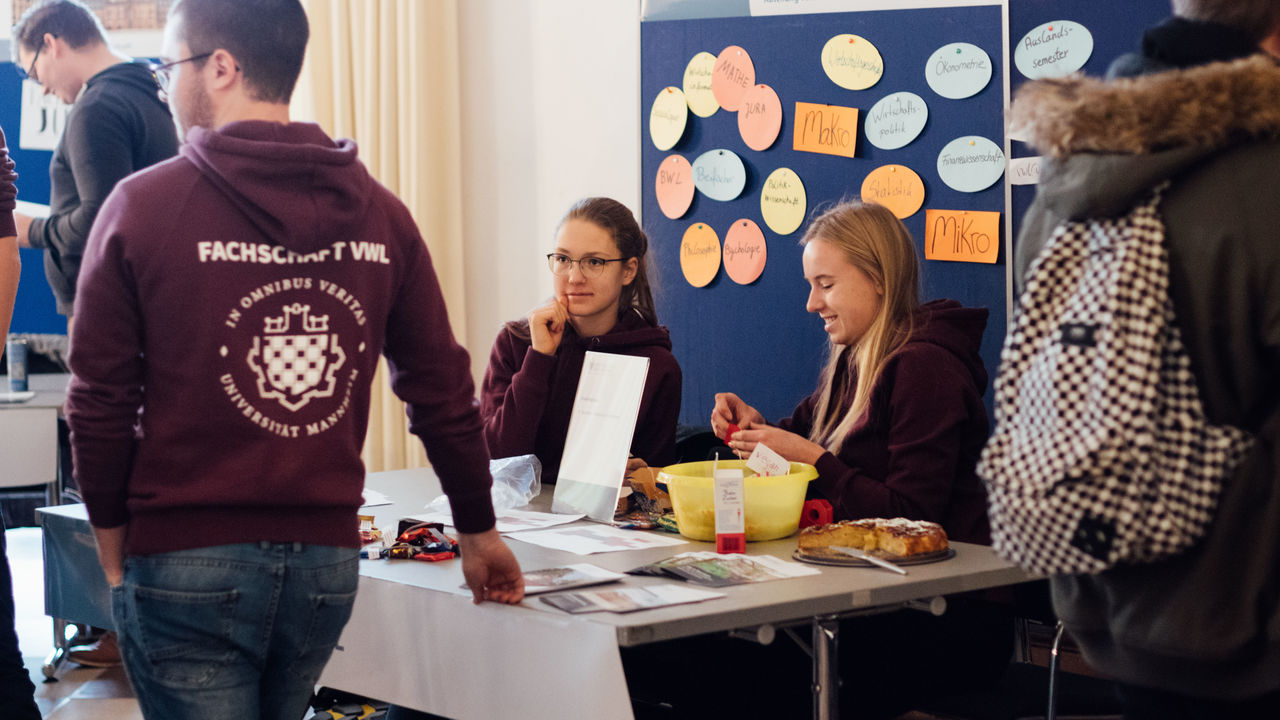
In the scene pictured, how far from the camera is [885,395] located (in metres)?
2.30

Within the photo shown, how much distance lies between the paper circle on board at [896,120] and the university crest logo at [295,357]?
1.99m

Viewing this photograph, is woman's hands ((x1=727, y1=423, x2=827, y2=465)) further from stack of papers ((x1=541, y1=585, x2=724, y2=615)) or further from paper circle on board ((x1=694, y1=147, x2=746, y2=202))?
paper circle on board ((x1=694, y1=147, x2=746, y2=202))

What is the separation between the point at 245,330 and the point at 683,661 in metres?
1.18

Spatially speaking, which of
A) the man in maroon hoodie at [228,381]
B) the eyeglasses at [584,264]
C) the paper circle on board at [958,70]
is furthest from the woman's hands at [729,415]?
the man in maroon hoodie at [228,381]

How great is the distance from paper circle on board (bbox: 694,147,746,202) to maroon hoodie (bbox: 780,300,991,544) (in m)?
1.10

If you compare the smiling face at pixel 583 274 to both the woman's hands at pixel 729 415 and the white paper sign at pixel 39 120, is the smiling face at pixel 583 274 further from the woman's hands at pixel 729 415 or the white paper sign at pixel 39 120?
the white paper sign at pixel 39 120

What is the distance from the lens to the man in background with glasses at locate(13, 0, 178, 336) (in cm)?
313

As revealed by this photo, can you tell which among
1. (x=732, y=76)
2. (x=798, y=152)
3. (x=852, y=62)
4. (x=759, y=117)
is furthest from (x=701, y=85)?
(x=852, y=62)

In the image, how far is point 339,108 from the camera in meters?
4.20

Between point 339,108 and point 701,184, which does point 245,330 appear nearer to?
point 701,184

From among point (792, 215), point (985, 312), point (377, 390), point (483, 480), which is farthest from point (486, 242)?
point (483, 480)

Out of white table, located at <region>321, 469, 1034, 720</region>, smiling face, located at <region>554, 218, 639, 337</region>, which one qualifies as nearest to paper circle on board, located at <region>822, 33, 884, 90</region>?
smiling face, located at <region>554, 218, 639, 337</region>

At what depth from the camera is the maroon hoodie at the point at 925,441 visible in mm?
2146

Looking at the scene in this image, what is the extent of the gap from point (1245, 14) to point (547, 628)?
1061mm
